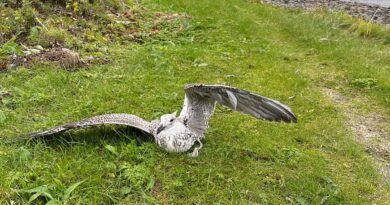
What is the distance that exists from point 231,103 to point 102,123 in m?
1.40

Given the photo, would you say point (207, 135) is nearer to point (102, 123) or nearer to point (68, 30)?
point (102, 123)

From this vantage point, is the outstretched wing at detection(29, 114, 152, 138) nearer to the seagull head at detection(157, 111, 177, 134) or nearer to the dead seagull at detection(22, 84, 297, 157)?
the dead seagull at detection(22, 84, 297, 157)

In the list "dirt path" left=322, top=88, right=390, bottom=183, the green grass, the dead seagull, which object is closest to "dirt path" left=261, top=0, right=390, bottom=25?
the green grass

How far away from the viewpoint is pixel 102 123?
483 cm

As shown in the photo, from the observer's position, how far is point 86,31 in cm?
930

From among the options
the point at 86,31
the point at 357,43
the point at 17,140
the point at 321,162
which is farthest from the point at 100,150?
the point at 357,43

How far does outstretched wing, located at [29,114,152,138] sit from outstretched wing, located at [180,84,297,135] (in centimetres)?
47

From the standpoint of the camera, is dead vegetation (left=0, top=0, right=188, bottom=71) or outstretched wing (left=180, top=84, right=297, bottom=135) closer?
outstretched wing (left=180, top=84, right=297, bottom=135)

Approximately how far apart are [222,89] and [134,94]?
294cm

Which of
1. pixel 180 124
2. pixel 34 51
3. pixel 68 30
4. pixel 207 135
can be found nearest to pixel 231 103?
pixel 180 124

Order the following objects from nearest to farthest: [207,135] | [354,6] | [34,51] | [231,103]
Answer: [231,103] < [207,135] < [34,51] < [354,6]

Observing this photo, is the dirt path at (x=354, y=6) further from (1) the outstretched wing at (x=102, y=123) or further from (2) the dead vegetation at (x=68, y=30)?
(1) the outstretched wing at (x=102, y=123)

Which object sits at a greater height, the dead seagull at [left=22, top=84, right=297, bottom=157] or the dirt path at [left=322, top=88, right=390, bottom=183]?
the dead seagull at [left=22, top=84, right=297, bottom=157]

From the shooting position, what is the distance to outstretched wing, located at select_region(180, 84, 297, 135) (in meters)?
4.14
